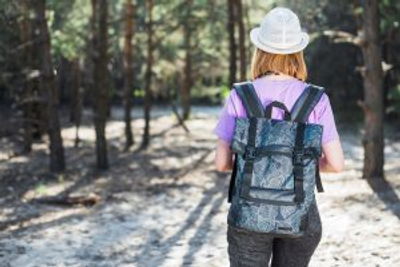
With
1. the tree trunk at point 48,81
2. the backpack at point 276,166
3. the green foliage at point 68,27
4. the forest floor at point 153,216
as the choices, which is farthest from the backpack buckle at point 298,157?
the green foliage at point 68,27

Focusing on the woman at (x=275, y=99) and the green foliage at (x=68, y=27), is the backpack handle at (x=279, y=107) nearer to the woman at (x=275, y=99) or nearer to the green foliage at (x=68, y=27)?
the woman at (x=275, y=99)

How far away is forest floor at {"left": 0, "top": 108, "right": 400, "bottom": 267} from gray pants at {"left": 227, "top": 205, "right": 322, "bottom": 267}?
130 inches

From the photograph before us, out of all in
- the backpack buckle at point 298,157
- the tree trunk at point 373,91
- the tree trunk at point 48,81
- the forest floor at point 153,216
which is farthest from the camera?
the tree trunk at point 48,81

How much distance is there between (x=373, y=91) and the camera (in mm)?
10391

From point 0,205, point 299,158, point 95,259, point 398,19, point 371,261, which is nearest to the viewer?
point 299,158

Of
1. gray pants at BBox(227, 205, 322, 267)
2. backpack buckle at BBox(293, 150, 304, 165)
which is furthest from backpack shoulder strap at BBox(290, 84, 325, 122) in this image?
gray pants at BBox(227, 205, 322, 267)

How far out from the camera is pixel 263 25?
3.12 meters

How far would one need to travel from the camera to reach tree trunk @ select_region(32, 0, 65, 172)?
43.4ft

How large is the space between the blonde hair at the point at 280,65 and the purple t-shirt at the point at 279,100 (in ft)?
0.14

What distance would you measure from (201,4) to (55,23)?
16.2 feet

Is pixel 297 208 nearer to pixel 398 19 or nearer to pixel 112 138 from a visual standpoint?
pixel 398 19

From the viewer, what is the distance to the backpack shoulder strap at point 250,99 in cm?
297

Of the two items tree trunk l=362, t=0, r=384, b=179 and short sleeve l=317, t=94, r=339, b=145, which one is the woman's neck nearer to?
short sleeve l=317, t=94, r=339, b=145

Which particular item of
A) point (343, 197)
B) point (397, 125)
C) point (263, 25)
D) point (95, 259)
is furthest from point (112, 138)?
point (263, 25)
